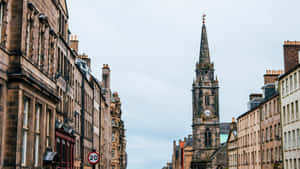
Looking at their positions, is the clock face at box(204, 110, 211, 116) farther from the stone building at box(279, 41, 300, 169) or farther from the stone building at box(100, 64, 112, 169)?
the stone building at box(279, 41, 300, 169)

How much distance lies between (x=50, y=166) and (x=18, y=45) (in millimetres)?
9546

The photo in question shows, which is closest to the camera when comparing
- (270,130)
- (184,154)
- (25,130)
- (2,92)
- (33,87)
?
(2,92)

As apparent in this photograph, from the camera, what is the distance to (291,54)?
1986 inches

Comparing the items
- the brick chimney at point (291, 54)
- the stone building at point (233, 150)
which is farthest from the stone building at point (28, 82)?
the stone building at point (233, 150)

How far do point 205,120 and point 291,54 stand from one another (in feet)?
274

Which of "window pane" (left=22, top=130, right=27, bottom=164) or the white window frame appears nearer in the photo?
the white window frame

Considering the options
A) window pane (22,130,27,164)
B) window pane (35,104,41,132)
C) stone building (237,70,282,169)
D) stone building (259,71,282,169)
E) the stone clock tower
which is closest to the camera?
window pane (22,130,27,164)

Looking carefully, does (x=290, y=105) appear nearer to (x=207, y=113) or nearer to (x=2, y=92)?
(x=2, y=92)

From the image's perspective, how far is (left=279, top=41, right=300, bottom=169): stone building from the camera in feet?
150

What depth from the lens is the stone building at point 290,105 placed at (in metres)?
45.6

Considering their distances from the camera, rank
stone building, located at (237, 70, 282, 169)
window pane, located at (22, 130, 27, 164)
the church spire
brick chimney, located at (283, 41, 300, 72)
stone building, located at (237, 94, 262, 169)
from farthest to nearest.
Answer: the church spire
stone building, located at (237, 94, 262, 169)
stone building, located at (237, 70, 282, 169)
brick chimney, located at (283, 41, 300, 72)
window pane, located at (22, 130, 27, 164)

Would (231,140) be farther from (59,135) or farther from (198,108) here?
(59,135)

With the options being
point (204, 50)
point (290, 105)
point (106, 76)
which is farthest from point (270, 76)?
point (204, 50)

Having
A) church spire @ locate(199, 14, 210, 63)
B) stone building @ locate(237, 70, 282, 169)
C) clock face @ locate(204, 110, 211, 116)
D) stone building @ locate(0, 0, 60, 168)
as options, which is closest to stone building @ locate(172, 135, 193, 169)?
clock face @ locate(204, 110, 211, 116)
